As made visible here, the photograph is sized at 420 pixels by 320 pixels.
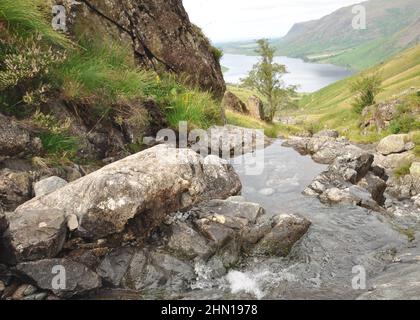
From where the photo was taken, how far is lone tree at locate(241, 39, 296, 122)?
65812 mm

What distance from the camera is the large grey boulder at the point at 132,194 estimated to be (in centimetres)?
820

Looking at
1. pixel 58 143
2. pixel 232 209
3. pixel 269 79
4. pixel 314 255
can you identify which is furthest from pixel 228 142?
pixel 269 79

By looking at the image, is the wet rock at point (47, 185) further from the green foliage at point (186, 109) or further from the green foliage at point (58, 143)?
the green foliage at point (186, 109)

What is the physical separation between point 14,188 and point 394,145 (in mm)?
31326

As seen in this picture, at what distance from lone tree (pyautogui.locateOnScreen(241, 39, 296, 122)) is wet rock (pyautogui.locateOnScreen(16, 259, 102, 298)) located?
5893 centimetres

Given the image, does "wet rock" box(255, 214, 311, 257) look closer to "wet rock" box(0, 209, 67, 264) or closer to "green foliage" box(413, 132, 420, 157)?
"wet rock" box(0, 209, 67, 264)

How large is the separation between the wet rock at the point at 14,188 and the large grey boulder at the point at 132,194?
0.55 meters

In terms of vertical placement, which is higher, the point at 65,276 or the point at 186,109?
the point at 186,109

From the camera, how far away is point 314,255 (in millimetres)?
10148

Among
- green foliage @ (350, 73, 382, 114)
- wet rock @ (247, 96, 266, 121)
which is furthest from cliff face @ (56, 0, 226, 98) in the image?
green foliage @ (350, 73, 382, 114)

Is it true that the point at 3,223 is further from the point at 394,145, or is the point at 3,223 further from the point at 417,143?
the point at 394,145

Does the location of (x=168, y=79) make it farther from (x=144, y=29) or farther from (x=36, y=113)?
(x=36, y=113)
